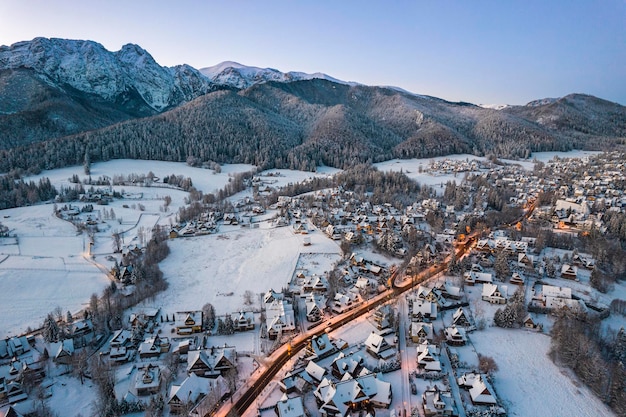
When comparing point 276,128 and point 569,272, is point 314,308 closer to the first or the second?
point 569,272

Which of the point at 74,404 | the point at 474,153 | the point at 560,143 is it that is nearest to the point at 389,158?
the point at 474,153

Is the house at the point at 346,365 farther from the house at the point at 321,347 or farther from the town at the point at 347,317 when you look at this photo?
the house at the point at 321,347

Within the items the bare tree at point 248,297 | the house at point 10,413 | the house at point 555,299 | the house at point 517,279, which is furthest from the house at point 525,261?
the house at point 10,413

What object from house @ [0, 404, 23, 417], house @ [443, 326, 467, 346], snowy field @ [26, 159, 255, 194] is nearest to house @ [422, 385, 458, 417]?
house @ [443, 326, 467, 346]

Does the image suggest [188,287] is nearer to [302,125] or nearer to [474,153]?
[474,153]

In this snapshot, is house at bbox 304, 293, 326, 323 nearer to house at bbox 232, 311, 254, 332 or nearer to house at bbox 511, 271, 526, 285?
house at bbox 232, 311, 254, 332
